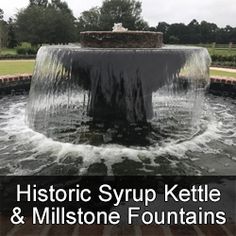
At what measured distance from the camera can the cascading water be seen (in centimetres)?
755

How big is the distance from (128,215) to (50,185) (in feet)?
5.09

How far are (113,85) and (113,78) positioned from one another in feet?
0.52

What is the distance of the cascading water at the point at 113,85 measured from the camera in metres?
7.55

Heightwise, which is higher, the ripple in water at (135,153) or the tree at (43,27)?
the tree at (43,27)

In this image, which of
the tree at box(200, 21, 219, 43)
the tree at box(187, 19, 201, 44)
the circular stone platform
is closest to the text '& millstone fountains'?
the circular stone platform

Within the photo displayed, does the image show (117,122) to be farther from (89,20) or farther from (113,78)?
(89,20)

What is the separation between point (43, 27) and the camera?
37.5 meters

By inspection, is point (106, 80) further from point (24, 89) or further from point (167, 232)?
point (24, 89)

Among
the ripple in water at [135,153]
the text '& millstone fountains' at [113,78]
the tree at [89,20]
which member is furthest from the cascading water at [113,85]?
the tree at [89,20]

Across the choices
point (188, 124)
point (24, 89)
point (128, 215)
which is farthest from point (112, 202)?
point (24, 89)

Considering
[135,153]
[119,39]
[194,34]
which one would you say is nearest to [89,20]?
[194,34]

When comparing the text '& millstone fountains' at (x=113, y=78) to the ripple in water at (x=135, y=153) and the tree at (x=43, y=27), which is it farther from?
the tree at (x=43, y=27)

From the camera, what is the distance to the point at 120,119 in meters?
8.25

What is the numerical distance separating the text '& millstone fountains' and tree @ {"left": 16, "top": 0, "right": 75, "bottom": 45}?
97.7ft
